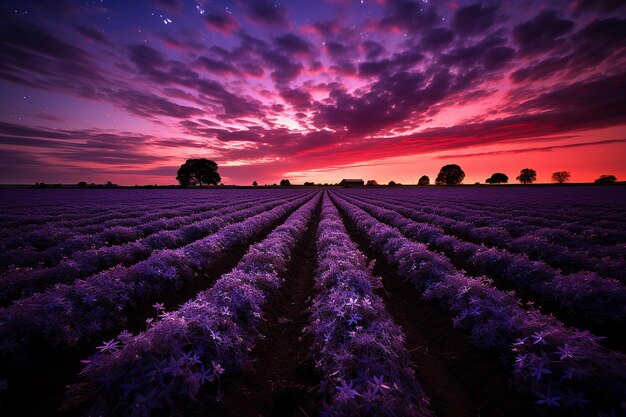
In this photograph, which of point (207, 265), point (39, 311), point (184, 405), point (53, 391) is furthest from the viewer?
point (207, 265)

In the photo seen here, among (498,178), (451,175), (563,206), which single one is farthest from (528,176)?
(563,206)

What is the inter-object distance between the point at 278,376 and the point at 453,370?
3.22 metres

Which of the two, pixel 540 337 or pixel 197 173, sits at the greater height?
pixel 197 173

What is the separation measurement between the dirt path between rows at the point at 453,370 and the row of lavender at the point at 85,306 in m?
6.29

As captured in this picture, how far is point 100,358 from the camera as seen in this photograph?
315cm

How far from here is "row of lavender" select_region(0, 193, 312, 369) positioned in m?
4.10

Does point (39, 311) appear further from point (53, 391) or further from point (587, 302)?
point (587, 302)

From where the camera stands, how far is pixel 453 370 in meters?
4.58

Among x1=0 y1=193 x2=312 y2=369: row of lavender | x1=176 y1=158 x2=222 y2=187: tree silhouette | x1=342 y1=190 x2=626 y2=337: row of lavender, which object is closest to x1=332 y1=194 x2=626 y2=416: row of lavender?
x1=342 y1=190 x2=626 y2=337: row of lavender

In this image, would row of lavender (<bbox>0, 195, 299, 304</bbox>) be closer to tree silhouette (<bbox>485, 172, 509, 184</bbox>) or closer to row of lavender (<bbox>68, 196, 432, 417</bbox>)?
row of lavender (<bbox>68, 196, 432, 417</bbox>)

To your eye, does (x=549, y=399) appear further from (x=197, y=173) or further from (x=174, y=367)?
(x=197, y=173)

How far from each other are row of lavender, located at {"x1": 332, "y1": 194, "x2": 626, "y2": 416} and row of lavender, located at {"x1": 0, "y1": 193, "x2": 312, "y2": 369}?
7.29m

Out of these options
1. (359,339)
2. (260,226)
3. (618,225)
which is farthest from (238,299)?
(618,225)

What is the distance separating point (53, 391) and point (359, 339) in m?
4.67
